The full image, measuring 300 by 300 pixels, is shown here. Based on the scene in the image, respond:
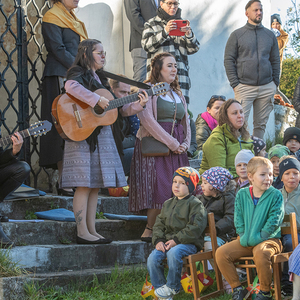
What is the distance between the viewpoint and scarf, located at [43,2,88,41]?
18.4 ft

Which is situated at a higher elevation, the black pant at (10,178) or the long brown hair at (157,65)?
the long brown hair at (157,65)

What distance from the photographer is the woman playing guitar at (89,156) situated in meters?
4.52

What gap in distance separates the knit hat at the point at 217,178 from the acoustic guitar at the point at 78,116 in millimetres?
1016

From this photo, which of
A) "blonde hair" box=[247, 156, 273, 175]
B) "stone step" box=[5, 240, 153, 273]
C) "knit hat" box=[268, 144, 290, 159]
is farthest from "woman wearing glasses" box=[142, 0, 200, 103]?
"blonde hair" box=[247, 156, 273, 175]

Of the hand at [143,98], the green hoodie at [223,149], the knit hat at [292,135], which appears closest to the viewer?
the hand at [143,98]

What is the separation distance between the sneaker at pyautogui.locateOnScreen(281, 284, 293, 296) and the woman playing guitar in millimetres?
1637

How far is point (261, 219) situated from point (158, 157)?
4.99ft

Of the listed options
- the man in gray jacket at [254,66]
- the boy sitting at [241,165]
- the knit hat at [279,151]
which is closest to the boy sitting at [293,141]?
the knit hat at [279,151]

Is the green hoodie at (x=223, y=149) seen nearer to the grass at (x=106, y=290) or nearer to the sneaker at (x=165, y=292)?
the grass at (x=106, y=290)

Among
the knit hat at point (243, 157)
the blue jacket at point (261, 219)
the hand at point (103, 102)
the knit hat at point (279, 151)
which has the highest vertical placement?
the hand at point (103, 102)

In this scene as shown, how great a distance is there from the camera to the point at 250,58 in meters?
7.12

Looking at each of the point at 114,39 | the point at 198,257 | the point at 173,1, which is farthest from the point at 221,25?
the point at 198,257

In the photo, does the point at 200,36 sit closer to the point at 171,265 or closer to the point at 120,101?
the point at 120,101

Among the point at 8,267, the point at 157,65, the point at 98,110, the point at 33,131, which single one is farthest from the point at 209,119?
the point at 8,267
